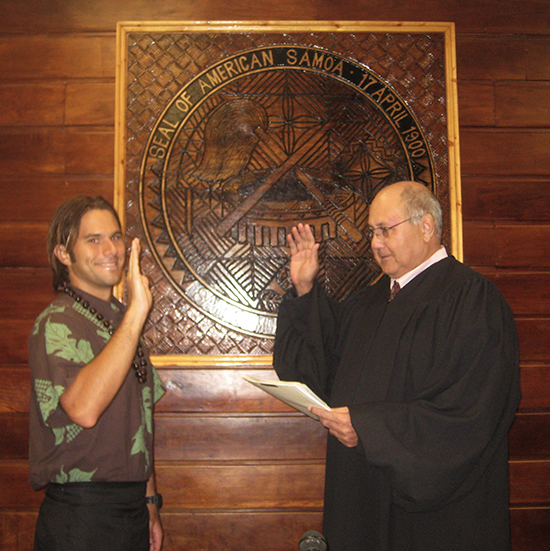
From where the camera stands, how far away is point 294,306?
1.96 meters

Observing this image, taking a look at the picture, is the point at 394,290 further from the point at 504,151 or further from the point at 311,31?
the point at 311,31

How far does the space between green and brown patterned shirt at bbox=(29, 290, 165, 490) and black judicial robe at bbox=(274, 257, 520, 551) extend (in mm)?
694

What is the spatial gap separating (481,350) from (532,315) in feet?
3.47

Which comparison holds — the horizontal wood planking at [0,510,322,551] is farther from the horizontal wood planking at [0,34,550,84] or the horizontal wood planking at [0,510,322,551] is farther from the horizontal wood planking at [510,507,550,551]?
the horizontal wood planking at [0,34,550,84]

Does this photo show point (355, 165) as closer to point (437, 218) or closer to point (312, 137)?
point (312, 137)

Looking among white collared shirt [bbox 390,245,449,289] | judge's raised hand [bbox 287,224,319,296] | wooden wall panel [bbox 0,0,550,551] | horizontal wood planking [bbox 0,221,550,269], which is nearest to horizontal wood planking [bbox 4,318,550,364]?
wooden wall panel [bbox 0,0,550,551]

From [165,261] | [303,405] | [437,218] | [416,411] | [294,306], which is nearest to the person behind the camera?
[416,411]

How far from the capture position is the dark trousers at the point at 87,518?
54.4 inches

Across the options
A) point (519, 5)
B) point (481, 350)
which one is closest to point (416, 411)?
point (481, 350)

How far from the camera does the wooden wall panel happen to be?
2203 millimetres

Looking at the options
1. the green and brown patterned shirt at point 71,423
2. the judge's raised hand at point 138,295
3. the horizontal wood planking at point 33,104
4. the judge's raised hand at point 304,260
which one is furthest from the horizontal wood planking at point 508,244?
the horizontal wood planking at point 33,104

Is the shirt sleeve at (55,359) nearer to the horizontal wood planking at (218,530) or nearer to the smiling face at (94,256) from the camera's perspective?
the smiling face at (94,256)

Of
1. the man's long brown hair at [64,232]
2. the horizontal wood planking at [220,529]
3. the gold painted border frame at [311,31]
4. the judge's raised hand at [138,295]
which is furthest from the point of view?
the gold painted border frame at [311,31]

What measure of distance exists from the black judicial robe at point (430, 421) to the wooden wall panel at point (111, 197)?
0.55m
